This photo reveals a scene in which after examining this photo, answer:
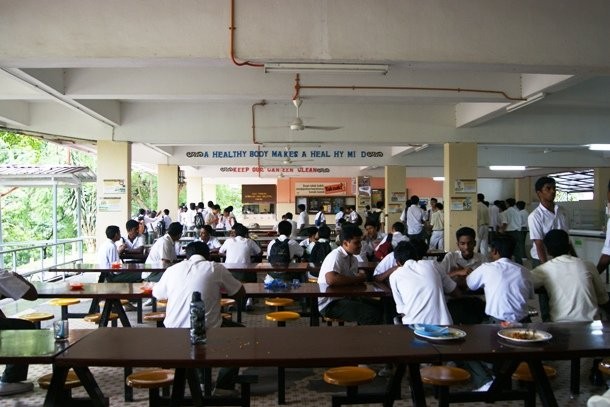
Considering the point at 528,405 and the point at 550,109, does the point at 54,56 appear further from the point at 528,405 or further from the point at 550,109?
the point at 550,109

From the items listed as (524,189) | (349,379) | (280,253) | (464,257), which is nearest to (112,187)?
(280,253)

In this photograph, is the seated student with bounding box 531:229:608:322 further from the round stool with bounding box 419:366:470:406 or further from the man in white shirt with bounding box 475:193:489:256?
the man in white shirt with bounding box 475:193:489:256

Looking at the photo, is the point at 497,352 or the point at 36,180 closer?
the point at 497,352

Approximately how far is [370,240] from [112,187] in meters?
4.70

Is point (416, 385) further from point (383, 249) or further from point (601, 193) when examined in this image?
point (601, 193)

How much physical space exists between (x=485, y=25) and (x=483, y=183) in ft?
58.5

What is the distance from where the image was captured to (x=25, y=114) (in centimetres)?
885

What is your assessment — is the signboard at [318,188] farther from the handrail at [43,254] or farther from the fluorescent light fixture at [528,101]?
the fluorescent light fixture at [528,101]

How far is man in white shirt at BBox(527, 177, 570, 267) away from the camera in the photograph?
511 cm

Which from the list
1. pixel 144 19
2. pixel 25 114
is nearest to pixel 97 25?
pixel 144 19

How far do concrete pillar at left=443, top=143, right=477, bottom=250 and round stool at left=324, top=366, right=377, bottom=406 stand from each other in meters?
6.74

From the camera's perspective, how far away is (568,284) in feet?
12.9

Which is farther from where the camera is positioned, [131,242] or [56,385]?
[131,242]

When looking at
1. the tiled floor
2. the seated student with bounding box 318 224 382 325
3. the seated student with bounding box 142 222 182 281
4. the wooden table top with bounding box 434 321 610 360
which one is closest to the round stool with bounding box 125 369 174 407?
the tiled floor
